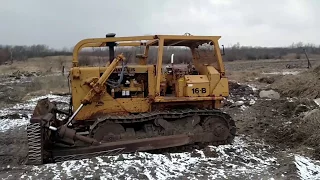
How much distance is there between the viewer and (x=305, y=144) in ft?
30.6

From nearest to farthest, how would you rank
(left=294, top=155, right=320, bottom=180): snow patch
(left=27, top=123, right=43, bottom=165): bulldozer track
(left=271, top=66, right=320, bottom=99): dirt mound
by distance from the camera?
(left=294, top=155, right=320, bottom=180): snow patch, (left=27, top=123, right=43, bottom=165): bulldozer track, (left=271, top=66, right=320, bottom=99): dirt mound

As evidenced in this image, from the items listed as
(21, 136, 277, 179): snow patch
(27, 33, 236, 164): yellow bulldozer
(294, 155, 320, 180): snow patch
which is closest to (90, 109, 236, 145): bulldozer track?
(27, 33, 236, 164): yellow bulldozer

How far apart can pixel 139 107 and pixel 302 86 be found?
11203mm

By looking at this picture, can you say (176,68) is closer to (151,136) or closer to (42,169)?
(151,136)

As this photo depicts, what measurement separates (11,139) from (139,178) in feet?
A: 17.4

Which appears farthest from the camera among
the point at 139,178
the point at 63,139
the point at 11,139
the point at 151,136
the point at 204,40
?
the point at 11,139

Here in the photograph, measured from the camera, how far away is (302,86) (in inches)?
714

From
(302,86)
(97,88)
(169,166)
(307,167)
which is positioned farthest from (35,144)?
(302,86)

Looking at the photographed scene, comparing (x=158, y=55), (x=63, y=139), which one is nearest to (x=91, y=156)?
(x=63, y=139)

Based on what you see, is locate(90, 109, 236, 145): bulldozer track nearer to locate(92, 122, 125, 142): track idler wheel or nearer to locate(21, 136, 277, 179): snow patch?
locate(92, 122, 125, 142): track idler wheel

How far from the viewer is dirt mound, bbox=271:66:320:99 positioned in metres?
16.4

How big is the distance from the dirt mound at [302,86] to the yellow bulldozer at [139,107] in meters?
7.74

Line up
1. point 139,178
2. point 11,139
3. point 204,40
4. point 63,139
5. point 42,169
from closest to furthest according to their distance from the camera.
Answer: point 139,178 < point 42,169 < point 63,139 < point 204,40 < point 11,139

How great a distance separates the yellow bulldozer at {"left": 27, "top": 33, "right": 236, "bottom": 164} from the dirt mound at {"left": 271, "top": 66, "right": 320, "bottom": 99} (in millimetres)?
7740
